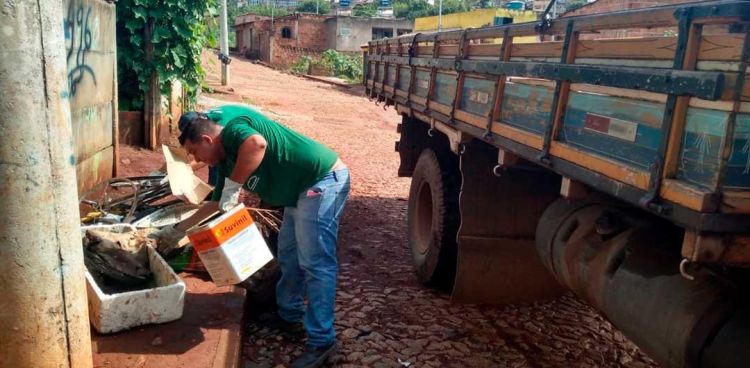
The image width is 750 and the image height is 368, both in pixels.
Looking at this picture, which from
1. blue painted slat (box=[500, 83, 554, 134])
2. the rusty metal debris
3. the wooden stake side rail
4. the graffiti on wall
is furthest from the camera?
the graffiti on wall

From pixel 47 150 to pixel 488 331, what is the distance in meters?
2.91

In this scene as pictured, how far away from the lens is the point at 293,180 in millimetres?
3359

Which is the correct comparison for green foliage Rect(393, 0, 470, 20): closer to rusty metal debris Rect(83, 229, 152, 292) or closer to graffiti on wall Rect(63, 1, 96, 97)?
graffiti on wall Rect(63, 1, 96, 97)

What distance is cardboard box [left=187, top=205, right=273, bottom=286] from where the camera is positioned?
3.04m

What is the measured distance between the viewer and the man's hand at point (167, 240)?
12.5 ft

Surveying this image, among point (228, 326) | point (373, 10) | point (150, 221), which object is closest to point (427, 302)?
point (228, 326)

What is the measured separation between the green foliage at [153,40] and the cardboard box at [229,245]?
459 cm

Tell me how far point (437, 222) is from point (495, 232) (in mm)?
551

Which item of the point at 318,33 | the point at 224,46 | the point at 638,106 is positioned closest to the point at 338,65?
the point at 318,33

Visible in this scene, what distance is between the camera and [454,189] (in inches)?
179

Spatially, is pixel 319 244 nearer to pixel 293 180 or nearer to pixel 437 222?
pixel 293 180

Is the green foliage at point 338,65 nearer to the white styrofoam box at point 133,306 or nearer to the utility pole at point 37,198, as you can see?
the white styrofoam box at point 133,306

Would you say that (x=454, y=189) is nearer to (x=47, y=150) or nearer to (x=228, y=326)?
(x=228, y=326)

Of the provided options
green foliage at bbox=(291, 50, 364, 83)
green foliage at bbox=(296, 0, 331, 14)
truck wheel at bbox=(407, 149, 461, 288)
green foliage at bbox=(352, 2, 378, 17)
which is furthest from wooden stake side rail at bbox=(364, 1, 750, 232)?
green foliage at bbox=(296, 0, 331, 14)
